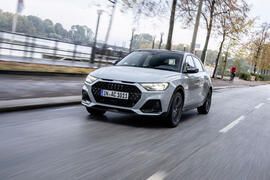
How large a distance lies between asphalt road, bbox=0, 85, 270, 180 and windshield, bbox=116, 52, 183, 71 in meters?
1.19

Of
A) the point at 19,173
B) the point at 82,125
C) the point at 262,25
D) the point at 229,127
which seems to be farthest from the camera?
the point at 262,25

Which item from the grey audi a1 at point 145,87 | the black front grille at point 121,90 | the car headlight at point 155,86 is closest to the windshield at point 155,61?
the grey audi a1 at point 145,87

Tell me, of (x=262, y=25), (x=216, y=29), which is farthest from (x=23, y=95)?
(x=262, y=25)

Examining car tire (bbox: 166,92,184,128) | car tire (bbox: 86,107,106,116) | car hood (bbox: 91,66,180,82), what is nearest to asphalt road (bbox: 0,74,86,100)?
car tire (bbox: 86,107,106,116)

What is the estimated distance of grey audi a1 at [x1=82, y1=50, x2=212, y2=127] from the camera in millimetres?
7754

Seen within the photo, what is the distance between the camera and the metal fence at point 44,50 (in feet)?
67.5

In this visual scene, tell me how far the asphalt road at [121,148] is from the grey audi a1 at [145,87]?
1.22ft

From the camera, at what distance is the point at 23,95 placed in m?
10.0

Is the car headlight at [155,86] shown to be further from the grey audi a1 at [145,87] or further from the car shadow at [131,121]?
the car shadow at [131,121]

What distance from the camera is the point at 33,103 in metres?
9.05

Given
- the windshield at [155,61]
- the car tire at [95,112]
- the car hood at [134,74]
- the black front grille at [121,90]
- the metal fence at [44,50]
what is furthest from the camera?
the metal fence at [44,50]

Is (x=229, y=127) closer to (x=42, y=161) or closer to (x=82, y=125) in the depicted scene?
(x=82, y=125)

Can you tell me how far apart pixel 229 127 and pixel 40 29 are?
729 inches

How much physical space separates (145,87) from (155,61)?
1.53 metres
